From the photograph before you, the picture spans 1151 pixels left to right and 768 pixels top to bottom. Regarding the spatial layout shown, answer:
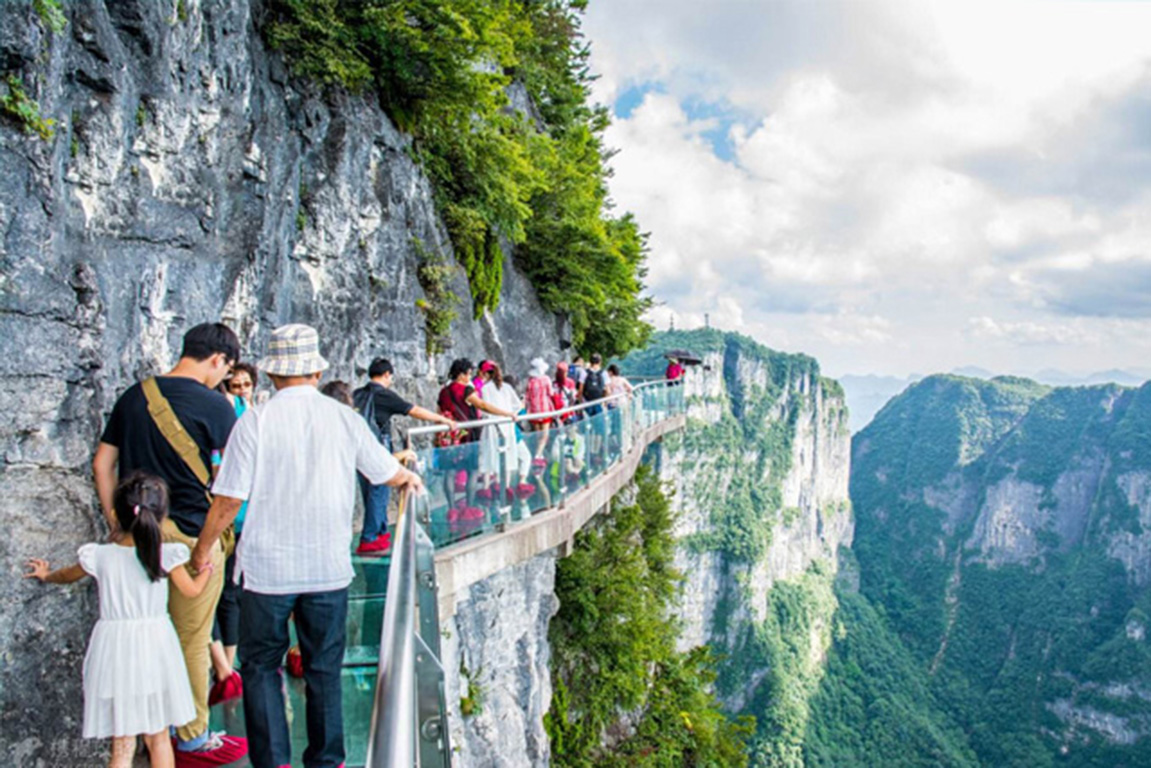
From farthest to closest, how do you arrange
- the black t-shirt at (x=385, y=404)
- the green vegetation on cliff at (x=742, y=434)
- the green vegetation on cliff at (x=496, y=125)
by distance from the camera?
the green vegetation on cliff at (x=742, y=434)
the green vegetation on cliff at (x=496, y=125)
the black t-shirt at (x=385, y=404)

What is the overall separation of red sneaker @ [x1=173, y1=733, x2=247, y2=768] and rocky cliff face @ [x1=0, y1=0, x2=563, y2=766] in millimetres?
1356

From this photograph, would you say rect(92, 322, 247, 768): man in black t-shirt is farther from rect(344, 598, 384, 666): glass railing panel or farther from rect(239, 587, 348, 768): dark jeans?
rect(239, 587, 348, 768): dark jeans

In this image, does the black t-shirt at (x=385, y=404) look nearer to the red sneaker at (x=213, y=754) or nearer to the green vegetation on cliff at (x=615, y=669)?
the red sneaker at (x=213, y=754)

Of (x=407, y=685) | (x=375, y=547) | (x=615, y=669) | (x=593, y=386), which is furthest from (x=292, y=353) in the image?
(x=615, y=669)

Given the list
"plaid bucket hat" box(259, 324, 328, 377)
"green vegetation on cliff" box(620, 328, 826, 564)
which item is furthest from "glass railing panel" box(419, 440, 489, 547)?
"green vegetation on cliff" box(620, 328, 826, 564)

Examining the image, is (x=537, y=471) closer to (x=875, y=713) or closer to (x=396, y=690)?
(x=396, y=690)

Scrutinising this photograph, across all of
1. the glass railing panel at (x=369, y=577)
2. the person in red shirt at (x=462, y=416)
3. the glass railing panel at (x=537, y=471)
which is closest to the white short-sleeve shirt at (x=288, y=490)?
the glass railing panel at (x=369, y=577)

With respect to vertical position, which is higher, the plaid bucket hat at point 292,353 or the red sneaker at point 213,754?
the plaid bucket hat at point 292,353

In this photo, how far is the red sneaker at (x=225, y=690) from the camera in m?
3.82

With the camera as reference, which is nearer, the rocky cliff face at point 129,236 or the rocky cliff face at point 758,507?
the rocky cliff face at point 129,236

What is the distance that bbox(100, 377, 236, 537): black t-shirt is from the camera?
313 centimetres

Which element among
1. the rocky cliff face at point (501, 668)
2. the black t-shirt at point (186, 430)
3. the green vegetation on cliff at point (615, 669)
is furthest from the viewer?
the green vegetation on cliff at point (615, 669)

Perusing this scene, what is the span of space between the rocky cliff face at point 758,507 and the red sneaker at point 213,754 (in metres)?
47.5

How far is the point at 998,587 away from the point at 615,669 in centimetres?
11281
